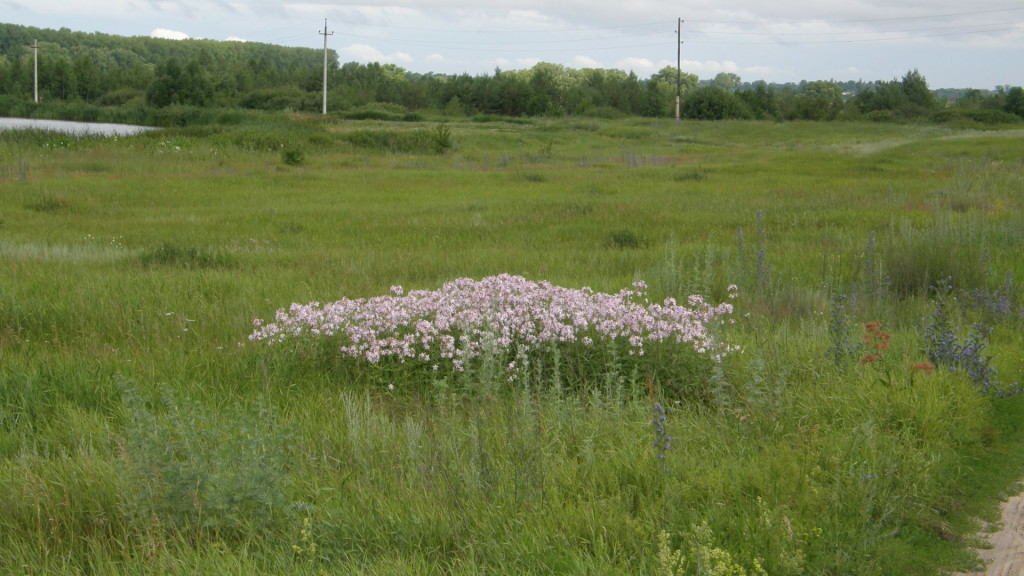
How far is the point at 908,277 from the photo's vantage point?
948cm

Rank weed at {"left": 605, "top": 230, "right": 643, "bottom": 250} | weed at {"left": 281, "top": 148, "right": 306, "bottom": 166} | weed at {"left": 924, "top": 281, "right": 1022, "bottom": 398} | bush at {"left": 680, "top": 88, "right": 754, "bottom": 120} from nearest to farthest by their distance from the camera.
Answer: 1. weed at {"left": 924, "top": 281, "right": 1022, "bottom": 398}
2. weed at {"left": 605, "top": 230, "right": 643, "bottom": 250}
3. weed at {"left": 281, "top": 148, "right": 306, "bottom": 166}
4. bush at {"left": 680, "top": 88, "right": 754, "bottom": 120}

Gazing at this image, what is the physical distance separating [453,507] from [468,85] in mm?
101782

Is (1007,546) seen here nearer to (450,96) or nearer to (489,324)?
(489,324)

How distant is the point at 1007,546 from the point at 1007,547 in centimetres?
1

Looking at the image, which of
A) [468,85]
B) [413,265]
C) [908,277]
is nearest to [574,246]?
[413,265]

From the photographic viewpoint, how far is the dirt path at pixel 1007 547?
11.3 feet

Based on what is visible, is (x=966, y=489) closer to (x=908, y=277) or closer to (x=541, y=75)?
(x=908, y=277)

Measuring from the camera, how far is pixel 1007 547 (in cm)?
364

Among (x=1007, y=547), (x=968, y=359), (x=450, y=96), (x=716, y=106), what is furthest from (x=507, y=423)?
(x=450, y=96)

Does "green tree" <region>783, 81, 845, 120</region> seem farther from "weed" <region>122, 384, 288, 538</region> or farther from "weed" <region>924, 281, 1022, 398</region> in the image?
"weed" <region>122, 384, 288, 538</region>

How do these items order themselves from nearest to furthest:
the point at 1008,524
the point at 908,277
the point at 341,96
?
the point at 1008,524
the point at 908,277
the point at 341,96

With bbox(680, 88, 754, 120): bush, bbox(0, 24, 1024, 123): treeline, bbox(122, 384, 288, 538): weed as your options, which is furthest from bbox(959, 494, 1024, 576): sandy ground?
bbox(680, 88, 754, 120): bush

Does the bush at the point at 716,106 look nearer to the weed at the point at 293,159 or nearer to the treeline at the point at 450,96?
the treeline at the point at 450,96

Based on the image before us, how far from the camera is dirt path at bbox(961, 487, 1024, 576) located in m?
3.44
